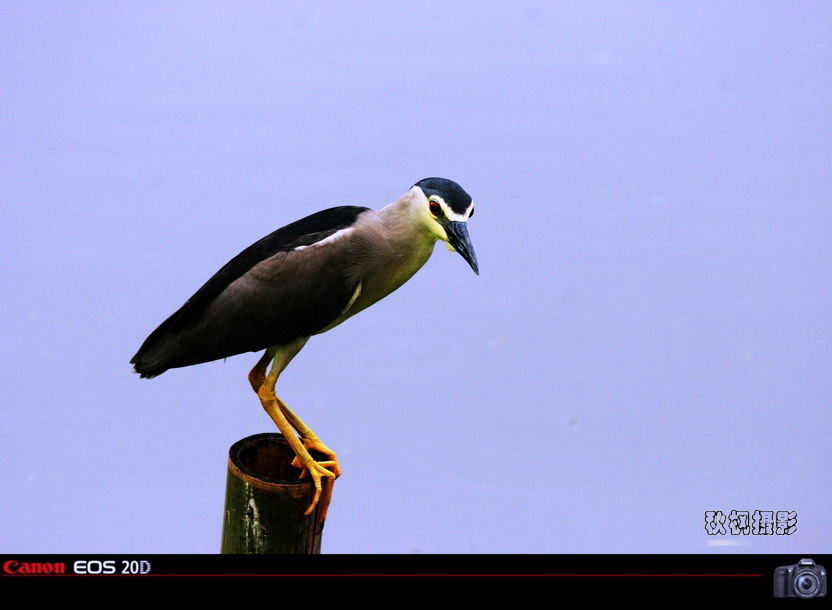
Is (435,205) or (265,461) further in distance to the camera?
(265,461)

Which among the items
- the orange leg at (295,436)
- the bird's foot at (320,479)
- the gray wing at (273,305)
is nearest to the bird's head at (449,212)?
the gray wing at (273,305)

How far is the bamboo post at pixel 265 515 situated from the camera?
5.95 m

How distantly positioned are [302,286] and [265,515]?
1.37 meters

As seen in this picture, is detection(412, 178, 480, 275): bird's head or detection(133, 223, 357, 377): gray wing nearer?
detection(412, 178, 480, 275): bird's head

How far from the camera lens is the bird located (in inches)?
242

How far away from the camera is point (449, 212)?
593 cm

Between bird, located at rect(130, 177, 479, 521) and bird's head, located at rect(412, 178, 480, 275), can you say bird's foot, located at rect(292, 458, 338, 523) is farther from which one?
bird's head, located at rect(412, 178, 480, 275)
